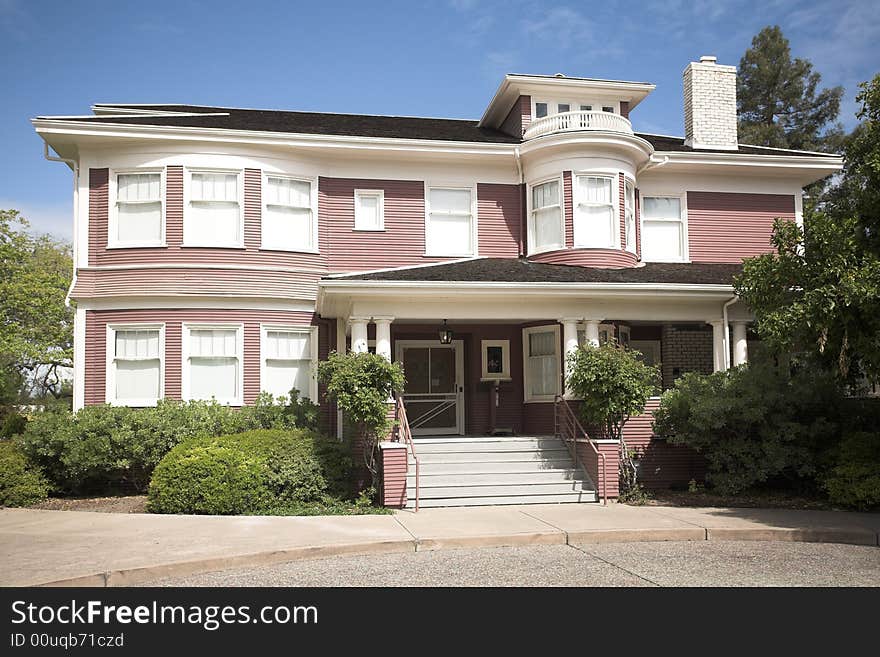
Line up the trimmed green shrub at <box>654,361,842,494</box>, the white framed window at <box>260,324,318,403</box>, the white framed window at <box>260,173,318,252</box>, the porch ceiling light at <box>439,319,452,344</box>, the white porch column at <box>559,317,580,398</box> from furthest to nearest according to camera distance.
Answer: the porch ceiling light at <box>439,319,452,344</box>, the white framed window at <box>260,173,318,252</box>, the white framed window at <box>260,324,318,403</box>, the white porch column at <box>559,317,580,398</box>, the trimmed green shrub at <box>654,361,842,494</box>

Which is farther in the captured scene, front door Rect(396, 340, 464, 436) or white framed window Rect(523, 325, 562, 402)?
front door Rect(396, 340, 464, 436)

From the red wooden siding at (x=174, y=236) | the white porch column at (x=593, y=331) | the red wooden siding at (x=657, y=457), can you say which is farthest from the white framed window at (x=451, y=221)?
the red wooden siding at (x=657, y=457)

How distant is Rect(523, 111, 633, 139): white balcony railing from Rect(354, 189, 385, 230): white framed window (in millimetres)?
3820

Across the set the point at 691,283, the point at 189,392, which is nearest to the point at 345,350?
the point at 189,392

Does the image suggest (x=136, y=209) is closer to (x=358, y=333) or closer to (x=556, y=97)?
(x=358, y=333)

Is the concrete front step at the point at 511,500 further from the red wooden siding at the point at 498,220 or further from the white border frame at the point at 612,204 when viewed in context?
the red wooden siding at the point at 498,220

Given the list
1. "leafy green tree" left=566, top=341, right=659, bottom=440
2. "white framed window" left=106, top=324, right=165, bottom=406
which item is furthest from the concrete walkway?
"white framed window" left=106, top=324, right=165, bottom=406

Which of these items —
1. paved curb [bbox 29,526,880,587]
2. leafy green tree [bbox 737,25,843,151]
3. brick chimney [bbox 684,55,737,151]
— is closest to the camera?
paved curb [bbox 29,526,880,587]

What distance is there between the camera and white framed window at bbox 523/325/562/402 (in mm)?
17328

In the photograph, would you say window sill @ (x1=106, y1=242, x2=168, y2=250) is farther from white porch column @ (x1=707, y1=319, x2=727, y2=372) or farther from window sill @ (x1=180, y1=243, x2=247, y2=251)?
white porch column @ (x1=707, y1=319, x2=727, y2=372)

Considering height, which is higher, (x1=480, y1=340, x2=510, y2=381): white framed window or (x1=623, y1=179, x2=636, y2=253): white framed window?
(x1=623, y1=179, x2=636, y2=253): white framed window

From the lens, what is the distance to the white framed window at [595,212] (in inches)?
698

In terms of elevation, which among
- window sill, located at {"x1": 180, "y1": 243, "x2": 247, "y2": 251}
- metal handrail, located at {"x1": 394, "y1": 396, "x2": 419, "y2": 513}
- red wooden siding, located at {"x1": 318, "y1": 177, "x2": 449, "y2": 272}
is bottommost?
metal handrail, located at {"x1": 394, "y1": 396, "x2": 419, "y2": 513}
